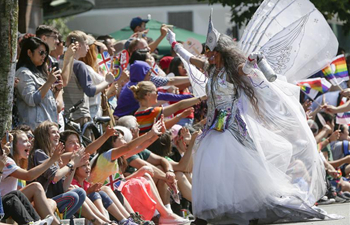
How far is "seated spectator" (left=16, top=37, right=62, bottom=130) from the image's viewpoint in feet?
28.0

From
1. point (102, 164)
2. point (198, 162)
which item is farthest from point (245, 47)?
point (102, 164)

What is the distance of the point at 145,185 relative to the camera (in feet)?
30.2

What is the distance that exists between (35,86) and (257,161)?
2.53m

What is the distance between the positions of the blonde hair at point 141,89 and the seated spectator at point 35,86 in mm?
1369

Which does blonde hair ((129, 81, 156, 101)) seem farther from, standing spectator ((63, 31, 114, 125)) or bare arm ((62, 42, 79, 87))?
bare arm ((62, 42, 79, 87))

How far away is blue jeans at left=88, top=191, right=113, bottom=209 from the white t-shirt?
3.46 feet

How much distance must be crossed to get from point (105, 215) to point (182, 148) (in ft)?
10.2

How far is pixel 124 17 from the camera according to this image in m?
40.1

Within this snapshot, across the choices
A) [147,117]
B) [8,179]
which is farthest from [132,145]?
[8,179]

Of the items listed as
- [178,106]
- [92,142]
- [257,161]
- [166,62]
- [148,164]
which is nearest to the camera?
[257,161]

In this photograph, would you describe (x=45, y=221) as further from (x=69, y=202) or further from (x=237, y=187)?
(x=237, y=187)

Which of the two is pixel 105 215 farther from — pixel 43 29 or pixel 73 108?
pixel 43 29

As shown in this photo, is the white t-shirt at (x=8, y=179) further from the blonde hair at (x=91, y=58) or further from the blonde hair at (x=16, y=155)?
the blonde hair at (x=91, y=58)

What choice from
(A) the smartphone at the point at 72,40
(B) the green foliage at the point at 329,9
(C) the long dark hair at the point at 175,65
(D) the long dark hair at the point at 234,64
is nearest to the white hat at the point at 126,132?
(A) the smartphone at the point at 72,40
